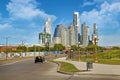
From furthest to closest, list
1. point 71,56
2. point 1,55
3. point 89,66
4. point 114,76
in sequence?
point 1,55
point 71,56
point 89,66
point 114,76

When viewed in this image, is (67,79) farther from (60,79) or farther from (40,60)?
(40,60)

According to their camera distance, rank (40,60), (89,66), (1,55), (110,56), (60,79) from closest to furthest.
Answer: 1. (60,79)
2. (89,66)
3. (40,60)
4. (110,56)
5. (1,55)

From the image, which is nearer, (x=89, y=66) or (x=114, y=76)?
(x=114, y=76)

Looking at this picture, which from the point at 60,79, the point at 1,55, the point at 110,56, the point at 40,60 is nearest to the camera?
the point at 60,79

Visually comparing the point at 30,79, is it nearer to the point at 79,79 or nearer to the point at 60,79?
the point at 60,79

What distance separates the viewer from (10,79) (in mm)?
22391

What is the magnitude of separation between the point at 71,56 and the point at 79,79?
211 ft

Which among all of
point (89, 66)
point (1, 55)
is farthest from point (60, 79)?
point (1, 55)

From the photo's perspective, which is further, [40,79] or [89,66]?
[89,66]

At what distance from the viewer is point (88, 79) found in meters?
22.2

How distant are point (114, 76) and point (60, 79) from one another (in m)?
4.96

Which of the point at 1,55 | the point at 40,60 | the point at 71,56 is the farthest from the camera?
the point at 1,55

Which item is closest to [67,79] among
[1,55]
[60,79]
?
[60,79]

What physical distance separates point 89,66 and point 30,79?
1024cm
